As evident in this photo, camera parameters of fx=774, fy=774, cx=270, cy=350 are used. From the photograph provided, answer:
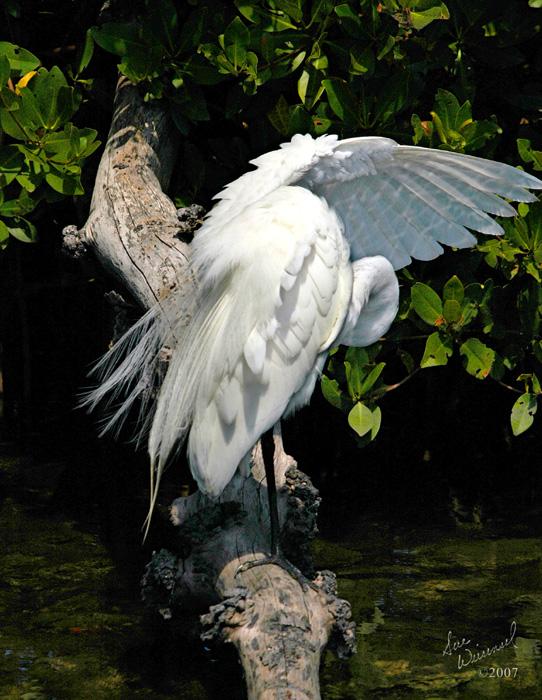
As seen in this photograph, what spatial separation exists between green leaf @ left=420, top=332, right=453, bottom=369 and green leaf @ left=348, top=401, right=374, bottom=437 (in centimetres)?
28

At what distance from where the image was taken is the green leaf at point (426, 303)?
8.84 ft

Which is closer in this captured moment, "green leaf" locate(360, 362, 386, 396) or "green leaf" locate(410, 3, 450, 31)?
"green leaf" locate(410, 3, 450, 31)

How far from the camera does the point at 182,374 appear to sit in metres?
2.24

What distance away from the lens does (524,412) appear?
2.86m

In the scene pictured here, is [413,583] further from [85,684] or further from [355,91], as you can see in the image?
[355,91]

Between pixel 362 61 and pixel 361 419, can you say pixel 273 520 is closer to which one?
pixel 361 419

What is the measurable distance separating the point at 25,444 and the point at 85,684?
229cm

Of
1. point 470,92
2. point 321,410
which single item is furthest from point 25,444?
point 470,92

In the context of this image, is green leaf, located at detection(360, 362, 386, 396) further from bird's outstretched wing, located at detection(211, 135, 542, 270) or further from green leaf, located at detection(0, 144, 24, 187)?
green leaf, located at detection(0, 144, 24, 187)

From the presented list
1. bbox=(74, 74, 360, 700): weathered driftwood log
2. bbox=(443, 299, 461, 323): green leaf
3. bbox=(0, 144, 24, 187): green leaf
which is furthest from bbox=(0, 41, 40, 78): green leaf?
bbox=(443, 299, 461, 323): green leaf

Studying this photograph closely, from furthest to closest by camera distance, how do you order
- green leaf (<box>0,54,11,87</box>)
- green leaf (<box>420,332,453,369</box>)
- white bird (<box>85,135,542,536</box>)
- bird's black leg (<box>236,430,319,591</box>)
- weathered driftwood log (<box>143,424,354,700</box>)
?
green leaf (<box>420,332,453,369</box>) < green leaf (<box>0,54,11,87</box>) < bird's black leg (<box>236,430,319,591</box>) < white bird (<box>85,135,542,536</box>) < weathered driftwood log (<box>143,424,354,700</box>)

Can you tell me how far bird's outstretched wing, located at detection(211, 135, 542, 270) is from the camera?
2316mm

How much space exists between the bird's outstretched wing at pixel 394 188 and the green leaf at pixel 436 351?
0.96 ft

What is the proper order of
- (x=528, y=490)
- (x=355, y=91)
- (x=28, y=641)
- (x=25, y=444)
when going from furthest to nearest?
(x=25, y=444) < (x=528, y=490) < (x=355, y=91) < (x=28, y=641)
